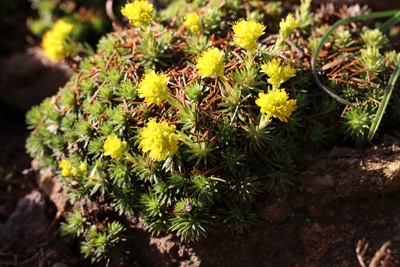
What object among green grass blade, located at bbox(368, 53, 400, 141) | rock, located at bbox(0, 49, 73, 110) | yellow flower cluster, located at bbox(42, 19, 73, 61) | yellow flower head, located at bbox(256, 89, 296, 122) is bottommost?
green grass blade, located at bbox(368, 53, 400, 141)

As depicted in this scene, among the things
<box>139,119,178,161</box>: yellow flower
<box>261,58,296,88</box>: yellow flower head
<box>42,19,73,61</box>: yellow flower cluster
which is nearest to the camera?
<box>139,119,178,161</box>: yellow flower

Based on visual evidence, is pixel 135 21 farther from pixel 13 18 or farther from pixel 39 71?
pixel 13 18

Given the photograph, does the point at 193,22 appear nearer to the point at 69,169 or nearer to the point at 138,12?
the point at 138,12

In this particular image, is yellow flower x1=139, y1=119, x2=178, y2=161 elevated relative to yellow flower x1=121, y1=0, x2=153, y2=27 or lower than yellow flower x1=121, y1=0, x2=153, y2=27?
lower

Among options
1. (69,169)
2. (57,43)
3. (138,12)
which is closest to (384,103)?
(138,12)

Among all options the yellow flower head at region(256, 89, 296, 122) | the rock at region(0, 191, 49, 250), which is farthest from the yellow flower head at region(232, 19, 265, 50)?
the rock at region(0, 191, 49, 250)

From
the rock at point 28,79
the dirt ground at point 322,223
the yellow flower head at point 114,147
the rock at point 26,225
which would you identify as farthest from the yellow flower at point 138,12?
the rock at point 28,79

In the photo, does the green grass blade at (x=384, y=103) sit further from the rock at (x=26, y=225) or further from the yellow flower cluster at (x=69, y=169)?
the rock at (x=26, y=225)

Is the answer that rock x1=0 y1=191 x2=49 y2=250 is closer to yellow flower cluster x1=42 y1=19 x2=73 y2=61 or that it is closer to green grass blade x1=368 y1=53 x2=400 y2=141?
yellow flower cluster x1=42 y1=19 x2=73 y2=61
